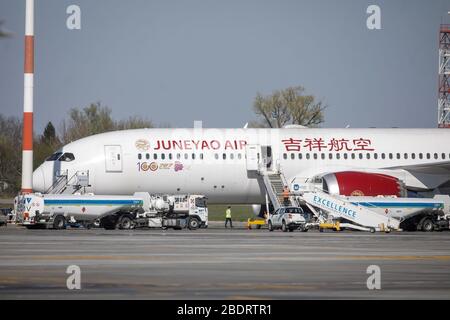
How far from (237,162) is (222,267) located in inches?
1092

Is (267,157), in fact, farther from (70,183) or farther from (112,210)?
(70,183)

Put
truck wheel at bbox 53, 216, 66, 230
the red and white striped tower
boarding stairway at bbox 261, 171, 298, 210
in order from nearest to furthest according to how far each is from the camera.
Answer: truck wheel at bbox 53, 216, 66, 230, boarding stairway at bbox 261, 171, 298, 210, the red and white striped tower

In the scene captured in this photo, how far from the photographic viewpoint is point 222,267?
85.5 ft

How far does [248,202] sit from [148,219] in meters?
6.10

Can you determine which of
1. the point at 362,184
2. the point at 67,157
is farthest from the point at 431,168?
the point at 67,157

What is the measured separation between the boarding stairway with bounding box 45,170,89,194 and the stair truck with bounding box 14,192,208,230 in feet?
5.00

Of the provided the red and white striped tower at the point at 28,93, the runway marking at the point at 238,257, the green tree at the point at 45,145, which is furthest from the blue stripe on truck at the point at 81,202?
the green tree at the point at 45,145

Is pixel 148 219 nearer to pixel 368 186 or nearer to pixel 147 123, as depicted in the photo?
pixel 368 186

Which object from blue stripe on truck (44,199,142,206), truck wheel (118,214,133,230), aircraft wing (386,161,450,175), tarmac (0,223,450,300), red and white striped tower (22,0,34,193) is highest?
red and white striped tower (22,0,34,193)

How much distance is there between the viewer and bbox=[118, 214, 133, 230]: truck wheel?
51.9 m

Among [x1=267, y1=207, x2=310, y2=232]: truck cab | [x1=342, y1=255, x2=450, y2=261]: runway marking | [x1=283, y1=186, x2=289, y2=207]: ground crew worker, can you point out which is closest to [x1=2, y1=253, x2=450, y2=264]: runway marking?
[x1=342, y1=255, x2=450, y2=261]: runway marking

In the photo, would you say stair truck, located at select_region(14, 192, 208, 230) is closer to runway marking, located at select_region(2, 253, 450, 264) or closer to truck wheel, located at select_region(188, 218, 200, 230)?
truck wheel, located at select_region(188, 218, 200, 230)
